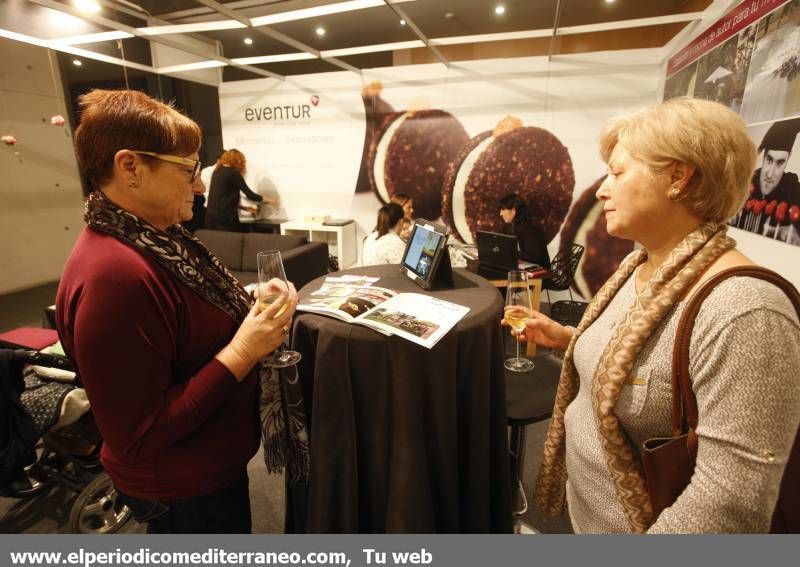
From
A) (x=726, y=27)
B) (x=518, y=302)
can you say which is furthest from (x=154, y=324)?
(x=726, y=27)

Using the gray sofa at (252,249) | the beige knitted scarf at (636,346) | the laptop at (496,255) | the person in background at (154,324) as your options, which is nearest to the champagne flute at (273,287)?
the person in background at (154,324)

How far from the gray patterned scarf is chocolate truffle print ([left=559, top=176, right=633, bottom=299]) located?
15.3ft

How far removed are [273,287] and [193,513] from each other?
64cm

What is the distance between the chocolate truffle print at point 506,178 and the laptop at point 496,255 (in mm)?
1644

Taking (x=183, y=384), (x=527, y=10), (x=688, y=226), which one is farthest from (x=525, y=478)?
Answer: (x=527, y=10)

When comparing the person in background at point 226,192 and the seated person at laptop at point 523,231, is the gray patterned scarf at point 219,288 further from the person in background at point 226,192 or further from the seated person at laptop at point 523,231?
the person in background at point 226,192

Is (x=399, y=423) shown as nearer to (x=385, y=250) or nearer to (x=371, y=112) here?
(x=385, y=250)

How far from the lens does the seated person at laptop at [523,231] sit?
4.39 meters

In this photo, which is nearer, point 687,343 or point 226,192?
point 687,343

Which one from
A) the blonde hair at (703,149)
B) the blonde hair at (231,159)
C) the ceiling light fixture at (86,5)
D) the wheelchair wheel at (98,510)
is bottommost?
the wheelchair wheel at (98,510)

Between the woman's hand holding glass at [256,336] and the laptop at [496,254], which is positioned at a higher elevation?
the woman's hand holding glass at [256,336]

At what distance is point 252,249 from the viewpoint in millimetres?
5125

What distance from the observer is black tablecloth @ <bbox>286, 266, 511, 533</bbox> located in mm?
1194
